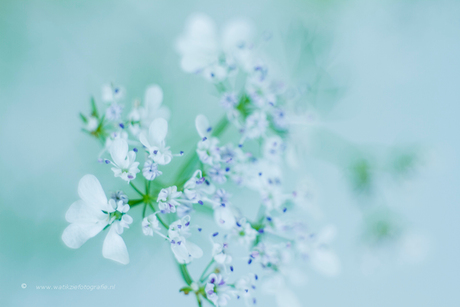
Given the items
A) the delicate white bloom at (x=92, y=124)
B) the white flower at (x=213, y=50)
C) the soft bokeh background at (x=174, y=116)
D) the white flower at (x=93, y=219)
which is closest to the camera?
the white flower at (x=93, y=219)

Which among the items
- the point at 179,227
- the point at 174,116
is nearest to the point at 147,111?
the point at 179,227

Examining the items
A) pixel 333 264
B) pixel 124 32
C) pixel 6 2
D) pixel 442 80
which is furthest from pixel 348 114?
pixel 6 2

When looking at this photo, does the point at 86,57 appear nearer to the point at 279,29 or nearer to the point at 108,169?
the point at 108,169

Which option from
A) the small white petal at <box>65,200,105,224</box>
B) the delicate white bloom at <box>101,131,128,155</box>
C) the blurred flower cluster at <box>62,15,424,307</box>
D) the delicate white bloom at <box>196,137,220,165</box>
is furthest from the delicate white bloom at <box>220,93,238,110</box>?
the small white petal at <box>65,200,105,224</box>

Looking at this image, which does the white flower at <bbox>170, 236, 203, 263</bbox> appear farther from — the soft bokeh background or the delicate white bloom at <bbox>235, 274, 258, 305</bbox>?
the soft bokeh background

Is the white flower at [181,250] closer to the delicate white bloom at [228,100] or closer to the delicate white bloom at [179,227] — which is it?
the delicate white bloom at [179,227]

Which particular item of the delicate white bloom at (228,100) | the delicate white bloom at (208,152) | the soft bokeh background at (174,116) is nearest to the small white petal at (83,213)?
the delicate white bloom at (208,152)
